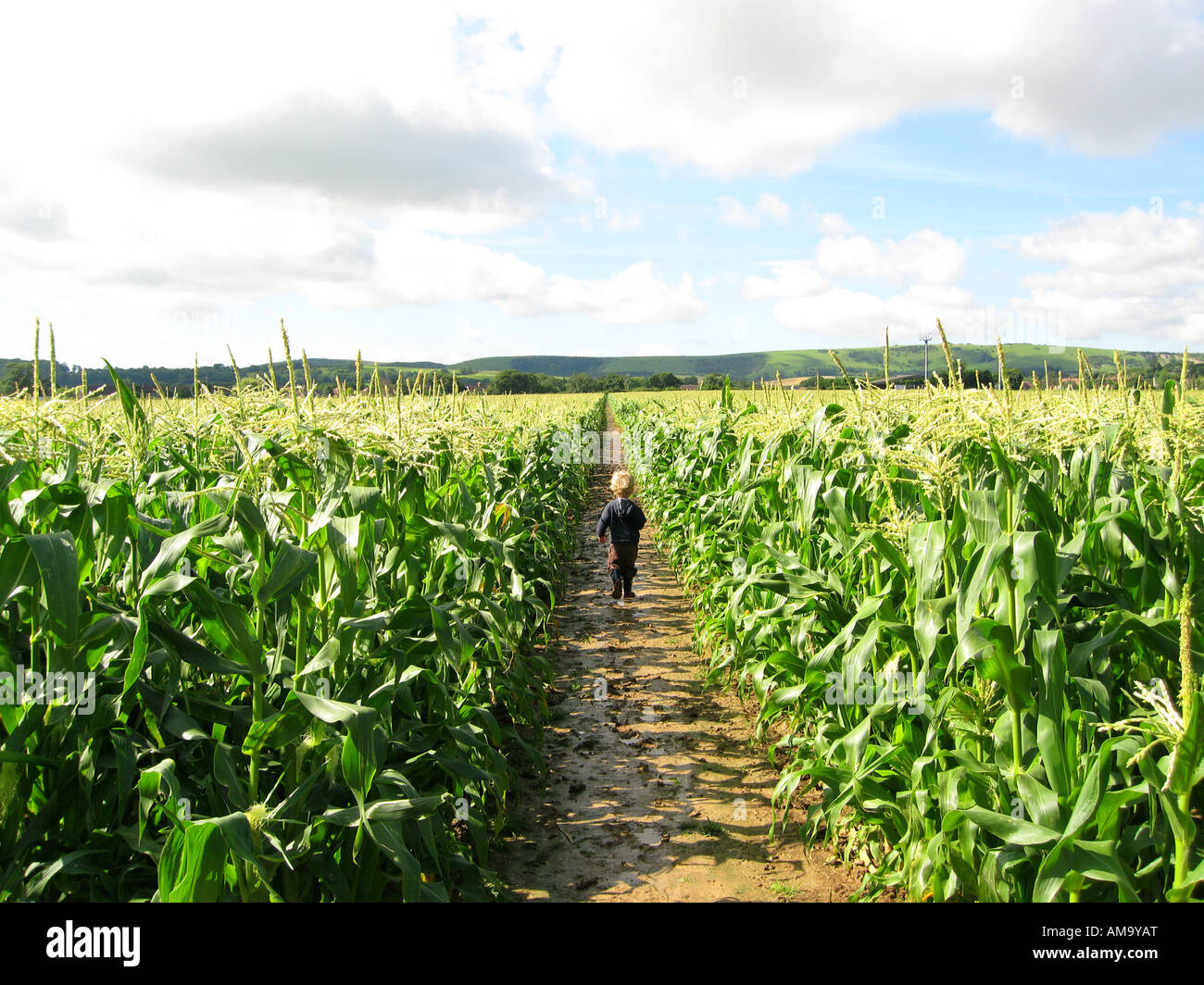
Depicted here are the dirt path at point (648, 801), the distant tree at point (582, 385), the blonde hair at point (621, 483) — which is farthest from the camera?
the distant tree at point (582, 385)

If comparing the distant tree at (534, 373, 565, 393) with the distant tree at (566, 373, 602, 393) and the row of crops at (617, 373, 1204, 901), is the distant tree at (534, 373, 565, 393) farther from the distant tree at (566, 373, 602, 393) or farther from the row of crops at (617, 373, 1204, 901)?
the row of crops at (617, 373, 1204, 901)

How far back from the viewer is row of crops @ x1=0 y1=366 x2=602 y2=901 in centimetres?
232

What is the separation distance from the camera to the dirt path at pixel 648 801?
380 cm

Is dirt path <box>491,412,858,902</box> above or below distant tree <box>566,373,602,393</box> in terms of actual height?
below

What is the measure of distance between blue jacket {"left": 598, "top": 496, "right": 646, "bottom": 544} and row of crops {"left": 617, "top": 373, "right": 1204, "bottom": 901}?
426 cm

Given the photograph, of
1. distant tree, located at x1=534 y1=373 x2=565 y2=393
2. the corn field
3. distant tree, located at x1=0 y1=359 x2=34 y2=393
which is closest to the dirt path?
the corn field

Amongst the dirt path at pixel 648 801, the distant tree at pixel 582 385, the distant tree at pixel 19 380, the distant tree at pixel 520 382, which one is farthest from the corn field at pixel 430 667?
the distant tree at pixel 582 385

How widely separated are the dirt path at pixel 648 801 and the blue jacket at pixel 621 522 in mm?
1859

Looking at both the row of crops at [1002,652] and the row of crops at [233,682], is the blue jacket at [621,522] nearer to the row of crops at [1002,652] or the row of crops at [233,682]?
the row of crops at [1002,652]

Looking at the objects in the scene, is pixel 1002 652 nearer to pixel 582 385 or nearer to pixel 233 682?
pixel 233 682

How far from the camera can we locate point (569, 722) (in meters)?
5.77

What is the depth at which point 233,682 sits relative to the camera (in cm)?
303

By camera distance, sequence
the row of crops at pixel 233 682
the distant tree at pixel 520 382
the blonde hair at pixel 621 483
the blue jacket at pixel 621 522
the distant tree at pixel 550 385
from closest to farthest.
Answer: the row of crops at pixel 233 682
the blue jacket at pixel 621 522
the blonde hair at pixel 621 483
the distant tree at pixel 520 382
the distant tree at pixel 550 385

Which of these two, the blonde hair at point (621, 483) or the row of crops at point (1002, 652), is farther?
the blonde hair at point (621, 483)
